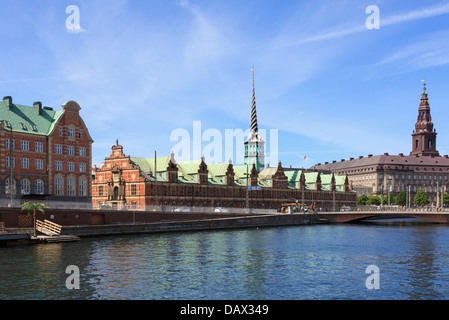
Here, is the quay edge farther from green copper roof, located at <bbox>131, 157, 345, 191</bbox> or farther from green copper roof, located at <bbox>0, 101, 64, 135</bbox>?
green copper roof, located at <bbox>0, 101, 64, 135</bbox>

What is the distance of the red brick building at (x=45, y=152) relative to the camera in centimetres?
8375

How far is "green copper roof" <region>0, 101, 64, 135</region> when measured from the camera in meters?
86.8

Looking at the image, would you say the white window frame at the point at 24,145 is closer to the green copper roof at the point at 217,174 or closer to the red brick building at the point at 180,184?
the red brick building at the point at 180,184

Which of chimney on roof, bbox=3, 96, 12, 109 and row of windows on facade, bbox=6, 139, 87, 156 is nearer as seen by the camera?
row of windows on facade, bbox=6, 139, 87, 156

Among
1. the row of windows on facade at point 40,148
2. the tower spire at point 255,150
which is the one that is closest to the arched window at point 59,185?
the row of windows on facade at point 40,148

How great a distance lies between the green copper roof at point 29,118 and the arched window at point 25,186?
8.52 metres

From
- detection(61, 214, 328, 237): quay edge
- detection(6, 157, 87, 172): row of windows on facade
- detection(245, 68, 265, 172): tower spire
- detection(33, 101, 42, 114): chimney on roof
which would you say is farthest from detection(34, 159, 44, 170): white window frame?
detection(245, 68, 265, 172): tower spire

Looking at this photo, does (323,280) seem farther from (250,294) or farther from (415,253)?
(415,253)

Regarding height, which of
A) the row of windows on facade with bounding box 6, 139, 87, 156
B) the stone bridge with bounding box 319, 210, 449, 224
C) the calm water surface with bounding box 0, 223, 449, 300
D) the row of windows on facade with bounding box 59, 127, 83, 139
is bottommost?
the stone bridge with bounding box 319, 210, 449, 224

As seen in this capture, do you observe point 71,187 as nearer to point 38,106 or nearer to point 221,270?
point 38,106

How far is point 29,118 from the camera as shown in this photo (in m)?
90.4
